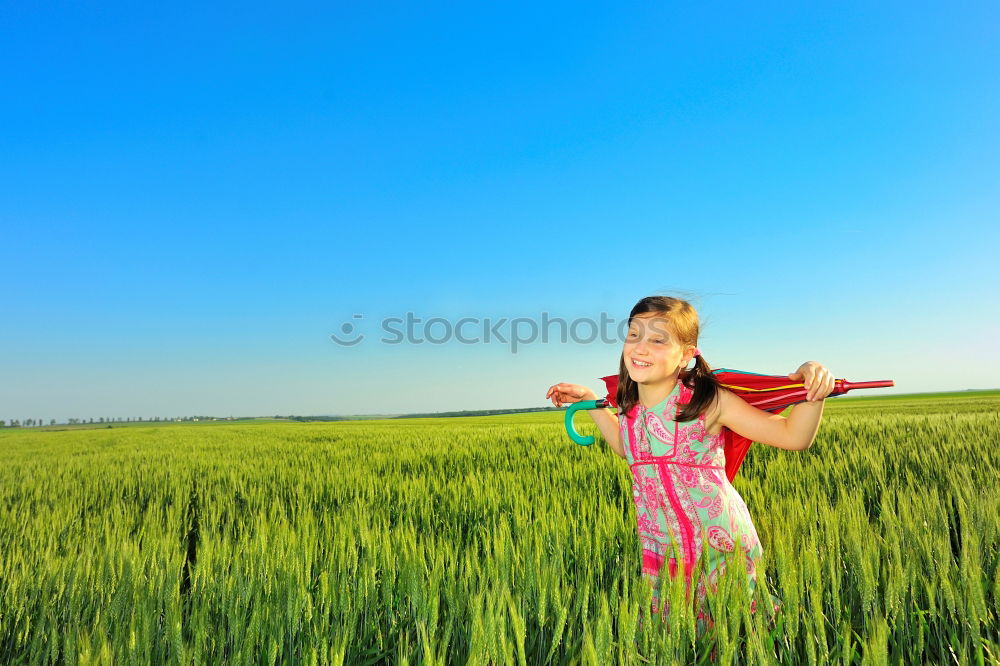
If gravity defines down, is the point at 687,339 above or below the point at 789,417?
above

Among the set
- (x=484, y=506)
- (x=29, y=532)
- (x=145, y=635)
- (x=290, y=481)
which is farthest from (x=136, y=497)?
(x=145, y=635)

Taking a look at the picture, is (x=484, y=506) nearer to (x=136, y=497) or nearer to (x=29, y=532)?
(x=29, y=532)

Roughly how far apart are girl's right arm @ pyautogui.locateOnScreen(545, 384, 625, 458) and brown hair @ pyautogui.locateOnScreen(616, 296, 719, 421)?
0.26m

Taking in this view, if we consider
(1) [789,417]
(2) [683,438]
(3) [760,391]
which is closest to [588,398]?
(2) [683,438]

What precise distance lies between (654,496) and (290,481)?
4681mm

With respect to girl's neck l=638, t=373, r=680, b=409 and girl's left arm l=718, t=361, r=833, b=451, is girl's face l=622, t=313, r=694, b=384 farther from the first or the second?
girl's left arm l=718, t=361, r=833, b=451

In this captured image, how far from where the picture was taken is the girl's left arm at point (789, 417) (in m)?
1.78

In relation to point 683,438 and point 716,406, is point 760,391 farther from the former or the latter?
point 683,438

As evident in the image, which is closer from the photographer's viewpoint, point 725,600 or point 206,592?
point 725,600

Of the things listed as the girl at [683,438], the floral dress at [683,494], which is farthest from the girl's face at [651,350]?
the floral dress at [683,494]

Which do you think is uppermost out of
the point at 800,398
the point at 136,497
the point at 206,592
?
the point at 800,398

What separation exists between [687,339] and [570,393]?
558 millimetres

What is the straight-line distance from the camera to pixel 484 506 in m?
3.87

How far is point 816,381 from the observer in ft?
5.79
